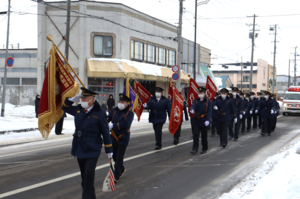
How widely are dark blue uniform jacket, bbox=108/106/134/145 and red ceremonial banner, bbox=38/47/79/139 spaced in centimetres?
95

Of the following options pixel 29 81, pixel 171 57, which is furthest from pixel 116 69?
pixel 171 57

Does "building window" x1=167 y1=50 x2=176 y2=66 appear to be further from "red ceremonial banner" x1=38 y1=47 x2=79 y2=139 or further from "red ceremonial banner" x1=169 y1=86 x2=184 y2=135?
"red ceremonial banner" x1=38 y1=47 x2=79 y2=139

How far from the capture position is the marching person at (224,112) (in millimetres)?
11852

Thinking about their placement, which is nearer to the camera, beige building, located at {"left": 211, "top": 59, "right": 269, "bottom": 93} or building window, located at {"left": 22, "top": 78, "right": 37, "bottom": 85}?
building window, located at {"left": 22, "top": 78, "right": 37, "bottom": 85}

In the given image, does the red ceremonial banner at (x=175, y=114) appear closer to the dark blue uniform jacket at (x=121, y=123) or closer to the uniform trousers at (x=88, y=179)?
the dark blue uniform jacket at (x=121, y=123)

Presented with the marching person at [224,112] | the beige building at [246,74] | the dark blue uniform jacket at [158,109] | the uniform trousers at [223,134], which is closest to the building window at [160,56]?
the marching person at [224,112]

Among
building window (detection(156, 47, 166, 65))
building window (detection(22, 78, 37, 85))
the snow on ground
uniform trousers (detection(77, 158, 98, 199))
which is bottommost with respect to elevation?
the snow on ground

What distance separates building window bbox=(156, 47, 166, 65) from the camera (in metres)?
37.4

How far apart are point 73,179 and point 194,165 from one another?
125 inches

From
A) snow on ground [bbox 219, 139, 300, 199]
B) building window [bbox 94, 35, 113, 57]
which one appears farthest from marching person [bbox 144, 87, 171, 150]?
building window [bbox 94, 35, 113, 57]

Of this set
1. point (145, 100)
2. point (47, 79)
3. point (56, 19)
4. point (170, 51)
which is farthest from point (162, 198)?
point (170, 51)

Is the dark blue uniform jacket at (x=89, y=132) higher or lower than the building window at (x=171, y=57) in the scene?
lower

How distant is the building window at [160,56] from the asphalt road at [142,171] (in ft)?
84.6

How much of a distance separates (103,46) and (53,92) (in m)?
24.1
